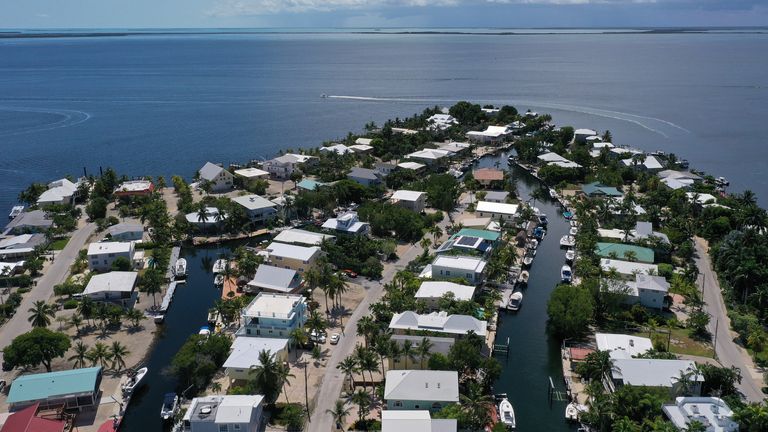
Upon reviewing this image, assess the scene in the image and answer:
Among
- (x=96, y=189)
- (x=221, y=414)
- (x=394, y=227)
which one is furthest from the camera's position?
(x=96, y=189)

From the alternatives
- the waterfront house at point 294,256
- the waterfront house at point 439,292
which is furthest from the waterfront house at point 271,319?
the waterfront house at point 294,256

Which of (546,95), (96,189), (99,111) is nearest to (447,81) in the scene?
(546,95)

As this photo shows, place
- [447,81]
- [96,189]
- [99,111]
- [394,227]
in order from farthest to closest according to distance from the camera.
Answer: [447,81], [99,111], [96,189], [394,227]

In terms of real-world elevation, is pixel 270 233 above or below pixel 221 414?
below

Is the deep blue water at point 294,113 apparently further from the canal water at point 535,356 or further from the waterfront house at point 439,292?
the waterfront house at point 439,292

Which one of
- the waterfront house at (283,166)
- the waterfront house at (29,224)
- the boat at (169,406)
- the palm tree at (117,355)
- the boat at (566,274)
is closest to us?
the boat at (169,406)

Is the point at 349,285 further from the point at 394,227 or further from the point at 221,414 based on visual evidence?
the point at 221,414
